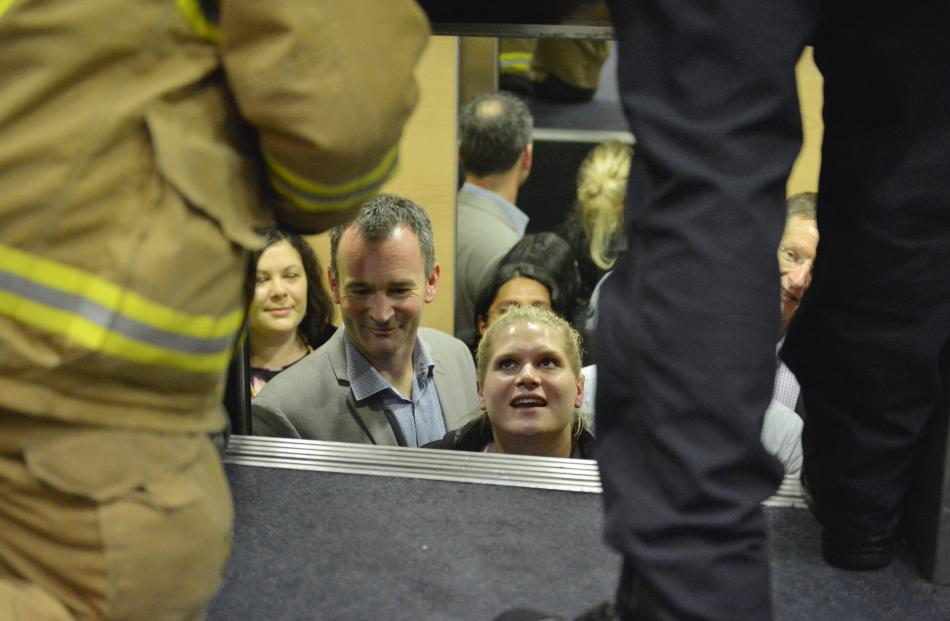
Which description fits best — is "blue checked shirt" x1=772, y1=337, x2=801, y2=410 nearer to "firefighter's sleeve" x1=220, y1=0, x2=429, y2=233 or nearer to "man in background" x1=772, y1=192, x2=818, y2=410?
"man in background" x1=772, y1=192, x2=818, y2=410

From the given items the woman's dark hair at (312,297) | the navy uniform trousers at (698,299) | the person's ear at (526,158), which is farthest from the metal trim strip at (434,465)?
the person's ear at (526,158)

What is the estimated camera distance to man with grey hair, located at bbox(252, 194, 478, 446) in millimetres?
2354

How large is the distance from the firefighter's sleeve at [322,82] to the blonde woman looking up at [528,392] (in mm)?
1352

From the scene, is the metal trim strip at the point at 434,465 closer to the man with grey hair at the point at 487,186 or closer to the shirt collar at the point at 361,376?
the shirt collar at the point at 361,376

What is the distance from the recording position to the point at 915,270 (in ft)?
3.30

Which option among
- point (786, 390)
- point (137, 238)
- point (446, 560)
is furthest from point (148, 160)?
point (786, 390)

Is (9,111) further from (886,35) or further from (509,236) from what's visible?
(509,236)

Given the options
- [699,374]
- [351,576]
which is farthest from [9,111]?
[351,576]

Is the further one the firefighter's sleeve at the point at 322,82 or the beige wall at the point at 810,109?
the beige wall at the point at 810,109

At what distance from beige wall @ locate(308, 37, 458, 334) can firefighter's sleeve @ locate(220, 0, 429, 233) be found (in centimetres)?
277

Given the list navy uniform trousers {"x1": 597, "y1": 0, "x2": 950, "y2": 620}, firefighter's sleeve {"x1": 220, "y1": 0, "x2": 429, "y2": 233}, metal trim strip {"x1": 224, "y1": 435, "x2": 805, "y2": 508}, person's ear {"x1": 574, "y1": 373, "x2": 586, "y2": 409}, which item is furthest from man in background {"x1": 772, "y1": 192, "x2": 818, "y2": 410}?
firefighter's sleeve {"x1": 220, "y1": 0, "x2": 429, "y2": 233}

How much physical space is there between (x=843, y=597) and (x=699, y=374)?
431mm

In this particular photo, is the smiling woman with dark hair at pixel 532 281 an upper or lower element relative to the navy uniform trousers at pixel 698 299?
lower

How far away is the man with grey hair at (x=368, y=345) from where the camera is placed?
2.35 metres
